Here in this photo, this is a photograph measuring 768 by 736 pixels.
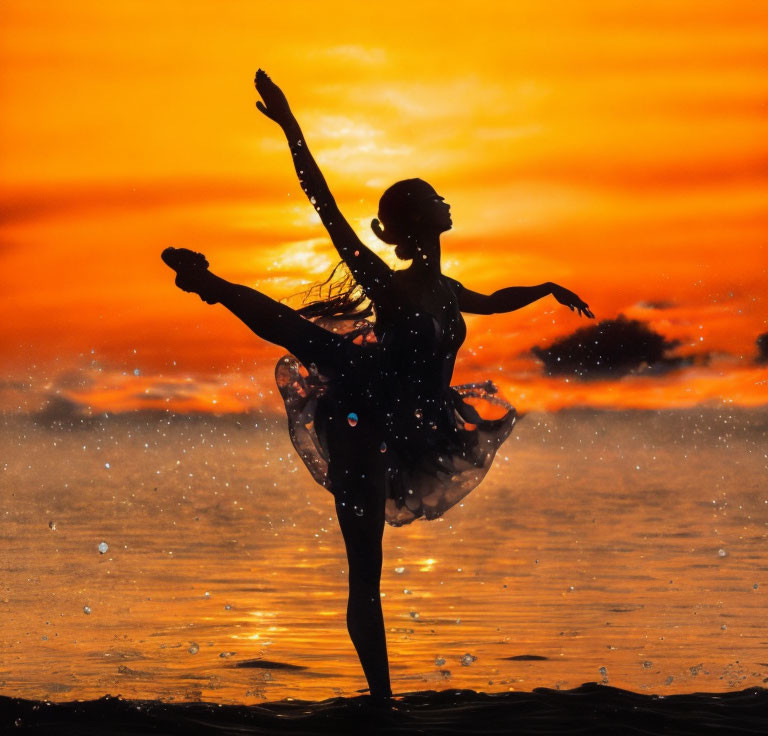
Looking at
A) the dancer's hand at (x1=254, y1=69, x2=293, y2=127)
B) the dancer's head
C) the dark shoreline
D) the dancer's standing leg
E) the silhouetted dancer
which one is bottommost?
the dark shoreline

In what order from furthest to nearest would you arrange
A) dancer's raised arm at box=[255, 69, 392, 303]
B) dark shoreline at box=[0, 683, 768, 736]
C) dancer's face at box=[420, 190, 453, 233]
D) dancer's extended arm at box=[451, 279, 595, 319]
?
dancer's extended arm at box=[451, 279, 595, 319] < dancer's face at box=[420, 190, 453, 233] < dancer's raised arm at box=[255, 69, 392, 303] < dark shoreline at box=[0, 683, 768, 736]

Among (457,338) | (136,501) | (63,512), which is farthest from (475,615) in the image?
(136,501)

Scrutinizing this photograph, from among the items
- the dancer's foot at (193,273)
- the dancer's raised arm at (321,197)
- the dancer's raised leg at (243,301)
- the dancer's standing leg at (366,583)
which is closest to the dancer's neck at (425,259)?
the dancer's raised arm at (321,197)

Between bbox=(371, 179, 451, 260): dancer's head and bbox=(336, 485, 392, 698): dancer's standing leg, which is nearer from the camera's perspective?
bbox=(336, 485, 392, 698): dancer's standing leg

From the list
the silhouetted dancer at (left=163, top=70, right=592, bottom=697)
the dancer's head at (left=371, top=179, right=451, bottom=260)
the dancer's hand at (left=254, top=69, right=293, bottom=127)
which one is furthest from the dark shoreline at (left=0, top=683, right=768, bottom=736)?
the dancer's hand at (left=254, top=69, right=293, bottom=127)

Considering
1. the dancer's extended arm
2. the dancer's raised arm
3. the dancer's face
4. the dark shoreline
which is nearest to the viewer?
the dark shoreline

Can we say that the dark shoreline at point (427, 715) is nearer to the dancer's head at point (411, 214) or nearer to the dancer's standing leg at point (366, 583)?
the dancer's standing leg at point (366, 583)

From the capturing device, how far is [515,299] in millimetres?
8383

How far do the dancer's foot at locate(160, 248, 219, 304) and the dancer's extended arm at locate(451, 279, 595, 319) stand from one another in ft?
6.12

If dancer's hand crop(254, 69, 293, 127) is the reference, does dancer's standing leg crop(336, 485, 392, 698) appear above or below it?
below

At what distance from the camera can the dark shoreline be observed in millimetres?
6555

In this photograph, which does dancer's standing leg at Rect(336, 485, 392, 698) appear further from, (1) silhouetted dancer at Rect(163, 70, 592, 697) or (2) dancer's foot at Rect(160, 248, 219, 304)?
(2) dancer's foot at Rect(160, 248, 219, 304)

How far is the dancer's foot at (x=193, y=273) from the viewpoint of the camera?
7180mm

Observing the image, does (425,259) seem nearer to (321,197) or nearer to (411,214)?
(411,214)
